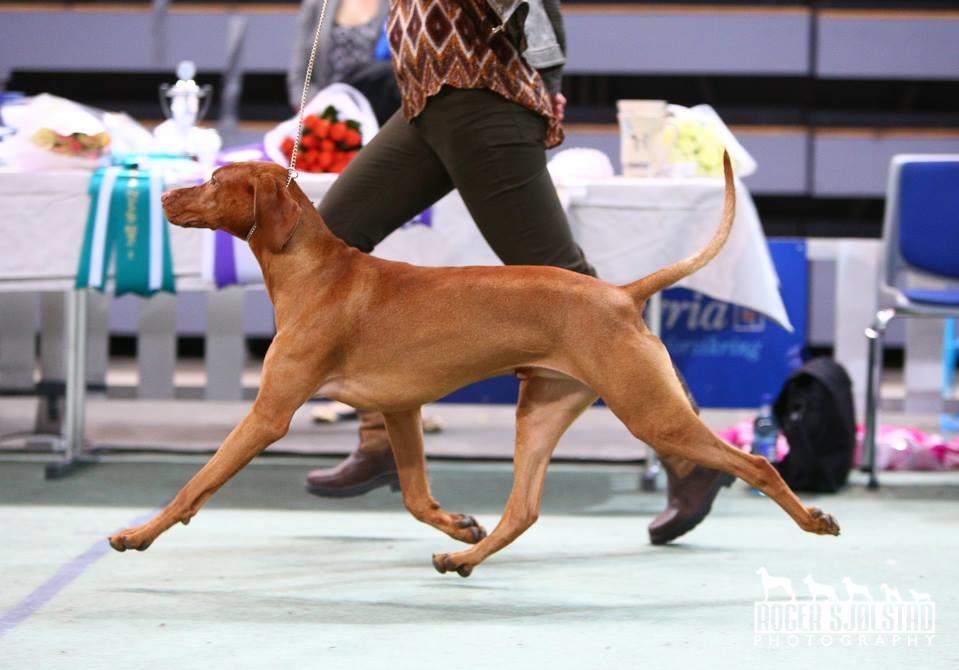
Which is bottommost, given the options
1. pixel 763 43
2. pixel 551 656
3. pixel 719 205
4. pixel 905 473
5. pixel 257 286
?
pixel 905 473

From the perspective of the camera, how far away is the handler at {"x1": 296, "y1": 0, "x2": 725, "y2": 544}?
312 cm

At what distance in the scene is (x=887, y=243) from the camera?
4.88 metres

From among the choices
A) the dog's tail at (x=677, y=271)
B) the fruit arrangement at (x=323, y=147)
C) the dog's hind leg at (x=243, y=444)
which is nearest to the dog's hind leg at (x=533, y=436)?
the dog's tail at (x=677, y=271)

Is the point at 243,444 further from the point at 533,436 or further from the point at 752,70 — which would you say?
the point at 752,70

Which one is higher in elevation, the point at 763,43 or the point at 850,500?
the point at 763,43

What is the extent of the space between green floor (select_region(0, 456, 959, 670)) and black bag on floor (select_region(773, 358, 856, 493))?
92mm

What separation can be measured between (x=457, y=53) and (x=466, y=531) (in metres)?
1.07

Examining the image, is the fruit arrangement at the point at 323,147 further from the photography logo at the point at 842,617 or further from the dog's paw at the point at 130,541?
the photography logo at the point at 842,617

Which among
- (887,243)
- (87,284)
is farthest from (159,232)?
(887,243)

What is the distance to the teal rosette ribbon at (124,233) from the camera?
170 inches

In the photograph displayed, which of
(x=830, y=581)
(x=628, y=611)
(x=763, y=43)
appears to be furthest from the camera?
(x=763, y=43)

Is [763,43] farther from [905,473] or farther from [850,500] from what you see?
[850,500]

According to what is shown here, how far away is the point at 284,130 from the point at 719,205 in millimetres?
1397

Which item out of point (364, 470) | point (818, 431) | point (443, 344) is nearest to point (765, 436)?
point (818, 431)
